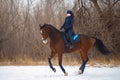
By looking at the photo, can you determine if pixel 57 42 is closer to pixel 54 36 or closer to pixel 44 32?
pixel 54 36

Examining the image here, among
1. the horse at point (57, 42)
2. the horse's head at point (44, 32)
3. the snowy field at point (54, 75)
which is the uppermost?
the horse's head at point (44, 32)

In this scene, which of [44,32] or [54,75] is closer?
[44,32]

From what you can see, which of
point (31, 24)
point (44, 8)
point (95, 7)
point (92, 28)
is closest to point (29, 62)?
point (92, 28)

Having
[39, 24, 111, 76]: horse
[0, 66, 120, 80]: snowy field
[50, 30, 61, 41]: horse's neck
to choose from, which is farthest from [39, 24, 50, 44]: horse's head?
[0, 66, 120, 80]: snowy field

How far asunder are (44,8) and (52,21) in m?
2.91

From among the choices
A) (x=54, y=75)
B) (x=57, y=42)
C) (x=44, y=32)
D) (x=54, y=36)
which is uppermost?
(x=44, y=32)

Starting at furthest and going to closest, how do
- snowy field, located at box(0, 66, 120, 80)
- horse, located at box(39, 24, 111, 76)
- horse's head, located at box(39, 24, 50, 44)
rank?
horse, located at box(39, 24, 111, 76) < horse's head, located at box(39, 24, 50, 44) < snowy field, located at box(0, 66, 120, 80)

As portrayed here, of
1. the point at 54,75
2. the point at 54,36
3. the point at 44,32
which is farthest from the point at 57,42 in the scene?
the point at 54,75

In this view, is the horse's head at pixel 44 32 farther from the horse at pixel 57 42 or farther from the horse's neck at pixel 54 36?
the horse's neck at pixel 54 36

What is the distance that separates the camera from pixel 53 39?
11484 millimetres

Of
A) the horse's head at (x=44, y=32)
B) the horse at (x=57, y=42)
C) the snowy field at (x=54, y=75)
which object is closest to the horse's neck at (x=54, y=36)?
the horse at (x=57, y=42)

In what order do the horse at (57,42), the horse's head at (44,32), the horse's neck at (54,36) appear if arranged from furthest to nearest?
the horse's neck at (54,36), the horse at (57,42), the horse's head at (44,32)

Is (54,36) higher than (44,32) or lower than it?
lower

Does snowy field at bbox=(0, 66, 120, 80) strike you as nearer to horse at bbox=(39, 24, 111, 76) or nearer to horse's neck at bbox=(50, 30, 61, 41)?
horse at bbox=(39, 24, 111, 76)
